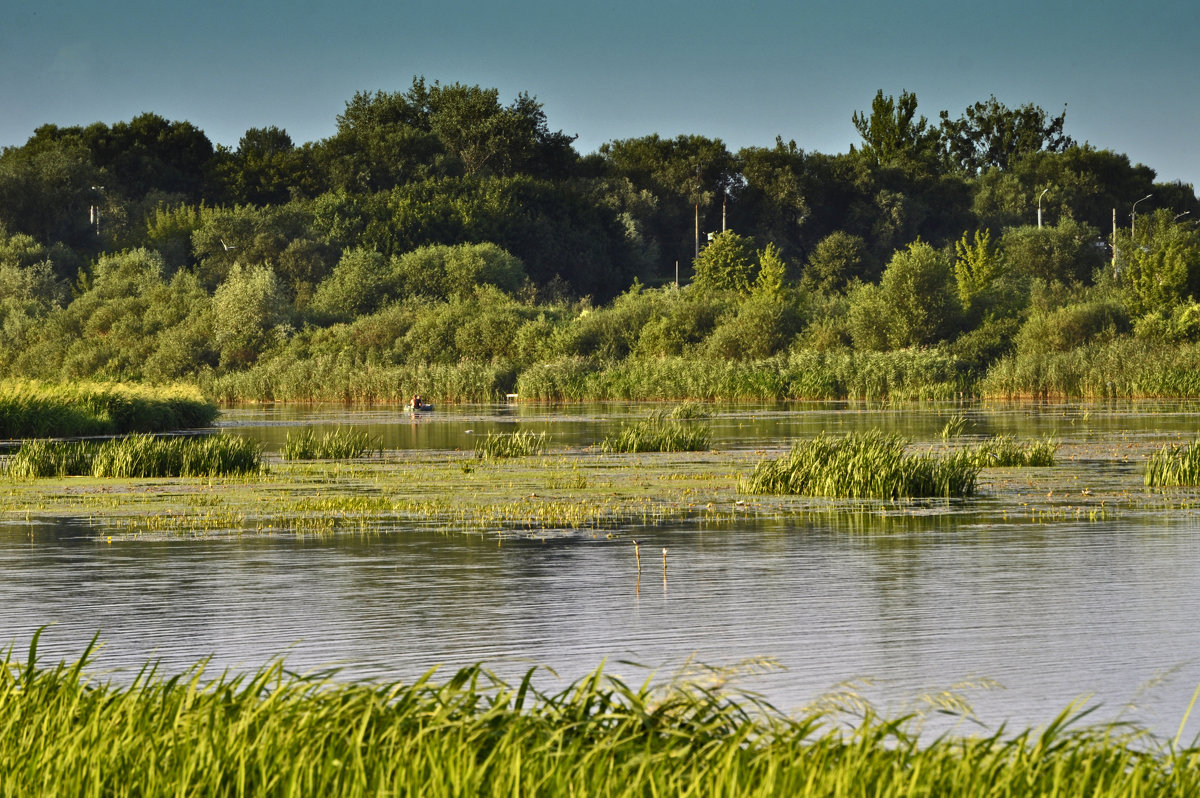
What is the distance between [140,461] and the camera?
30.0 meters

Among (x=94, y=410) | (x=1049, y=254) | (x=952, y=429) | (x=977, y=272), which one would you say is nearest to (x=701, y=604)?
(x=952, y=429)

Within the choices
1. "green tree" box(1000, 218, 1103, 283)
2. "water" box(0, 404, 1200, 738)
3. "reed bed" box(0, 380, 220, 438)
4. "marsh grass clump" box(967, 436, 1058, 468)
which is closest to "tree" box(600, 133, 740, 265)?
"green tree" box(1000, 218, 1103, 283)

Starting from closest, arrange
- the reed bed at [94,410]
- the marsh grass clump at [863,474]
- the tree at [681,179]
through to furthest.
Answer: the marsh grass clump at [863,474] < the reed bed at [94,410] < the tree at [681,179]

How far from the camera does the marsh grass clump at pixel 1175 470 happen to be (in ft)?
83.3

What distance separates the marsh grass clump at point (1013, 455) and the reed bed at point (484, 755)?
73.5 feet

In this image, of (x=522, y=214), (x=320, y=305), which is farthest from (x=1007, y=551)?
(x=522, y=214)

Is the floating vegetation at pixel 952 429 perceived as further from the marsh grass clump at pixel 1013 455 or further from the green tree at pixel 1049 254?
the green tree at pixel 1049 254

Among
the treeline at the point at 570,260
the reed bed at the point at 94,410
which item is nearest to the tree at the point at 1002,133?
the treeline at the point at 570,260

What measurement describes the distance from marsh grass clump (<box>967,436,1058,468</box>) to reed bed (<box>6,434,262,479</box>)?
13.7 meters

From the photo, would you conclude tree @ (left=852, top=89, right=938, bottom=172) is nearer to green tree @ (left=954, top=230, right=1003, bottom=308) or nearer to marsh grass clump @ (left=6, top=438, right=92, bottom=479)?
green tree @ (left=954, top=230, right=1003, bottom=308)

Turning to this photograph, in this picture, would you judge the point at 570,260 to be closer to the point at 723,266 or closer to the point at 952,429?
the point at 723,266

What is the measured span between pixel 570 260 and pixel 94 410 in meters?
64.6

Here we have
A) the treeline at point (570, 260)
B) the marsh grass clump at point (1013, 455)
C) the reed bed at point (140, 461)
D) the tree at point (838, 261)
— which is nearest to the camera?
the marsh grass clump at point (1013, 455)

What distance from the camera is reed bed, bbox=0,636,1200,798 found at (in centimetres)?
639
